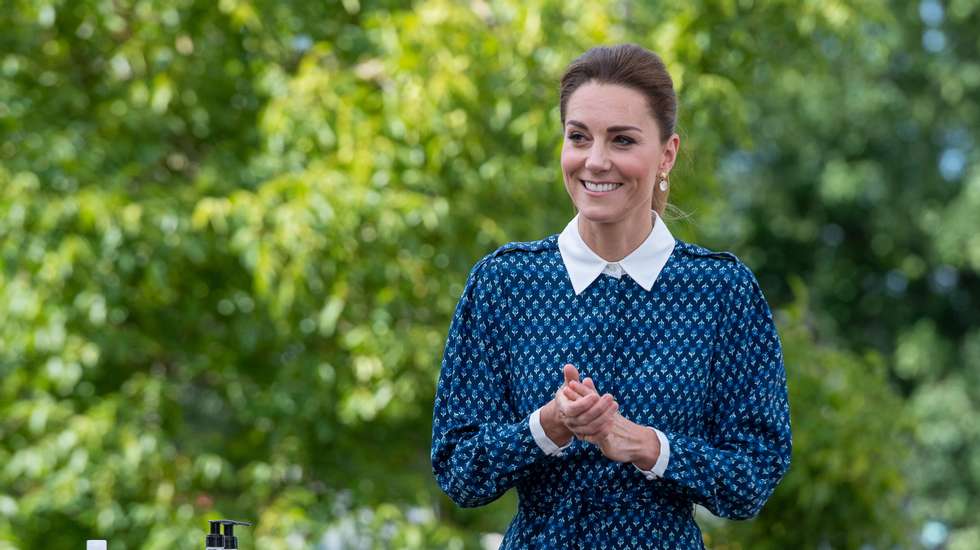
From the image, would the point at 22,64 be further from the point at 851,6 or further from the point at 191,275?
the point at 851,6

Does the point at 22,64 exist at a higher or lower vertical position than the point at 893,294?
lower

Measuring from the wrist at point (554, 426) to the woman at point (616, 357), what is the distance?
24mm

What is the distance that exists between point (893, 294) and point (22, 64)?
34.7ft

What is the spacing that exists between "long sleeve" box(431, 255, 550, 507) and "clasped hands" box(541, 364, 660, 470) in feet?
0.28

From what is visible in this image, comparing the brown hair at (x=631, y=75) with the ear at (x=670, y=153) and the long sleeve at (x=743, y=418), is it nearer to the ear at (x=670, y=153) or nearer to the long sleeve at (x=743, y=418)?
the ear at (x=670, y=153)

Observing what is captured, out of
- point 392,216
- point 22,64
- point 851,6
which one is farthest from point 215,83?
point 851,6

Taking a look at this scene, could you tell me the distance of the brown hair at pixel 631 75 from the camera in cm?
207

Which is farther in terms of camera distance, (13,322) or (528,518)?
(13,322)

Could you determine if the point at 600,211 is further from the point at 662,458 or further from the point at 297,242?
the point at 297,242

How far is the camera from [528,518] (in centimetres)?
212

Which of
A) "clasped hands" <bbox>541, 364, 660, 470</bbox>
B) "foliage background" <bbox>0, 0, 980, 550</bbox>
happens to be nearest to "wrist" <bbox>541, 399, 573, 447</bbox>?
"clasped hands" <bbox>541, 364, 660, 470</bbox>

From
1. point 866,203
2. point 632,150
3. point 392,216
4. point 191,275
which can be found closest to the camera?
point 632,150

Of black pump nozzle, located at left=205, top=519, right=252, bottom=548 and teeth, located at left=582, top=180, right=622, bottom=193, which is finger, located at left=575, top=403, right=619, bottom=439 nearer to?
teeth, located at left=582, top=180, right=622, bottom=193

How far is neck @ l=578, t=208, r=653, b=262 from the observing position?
212 centimetres
